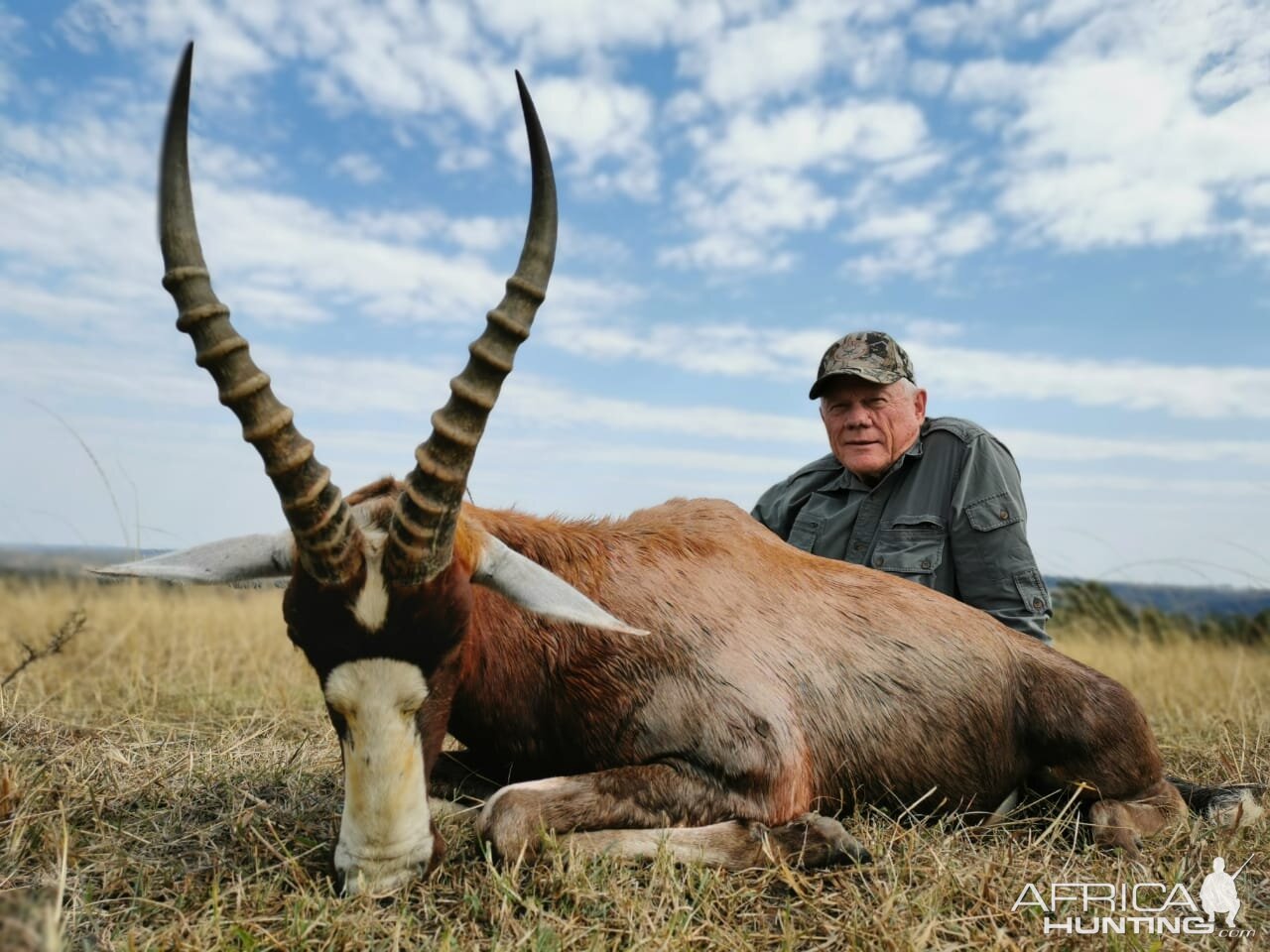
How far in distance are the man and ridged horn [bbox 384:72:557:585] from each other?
3.41 meters

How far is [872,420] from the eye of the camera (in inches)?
262

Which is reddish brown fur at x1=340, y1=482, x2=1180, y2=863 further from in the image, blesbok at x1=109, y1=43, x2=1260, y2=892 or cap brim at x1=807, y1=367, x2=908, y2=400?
cap brim at x1=807, y1=367, x2=908, y2=400

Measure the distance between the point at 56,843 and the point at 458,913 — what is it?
1.67 meters

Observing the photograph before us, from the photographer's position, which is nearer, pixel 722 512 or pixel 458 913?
pixel 458 913

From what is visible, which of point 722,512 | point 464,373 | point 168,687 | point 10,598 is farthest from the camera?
point 10,598

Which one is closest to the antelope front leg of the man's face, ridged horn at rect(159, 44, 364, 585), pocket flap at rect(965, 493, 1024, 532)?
ridged horn at rect(159, 44, 364, 585)

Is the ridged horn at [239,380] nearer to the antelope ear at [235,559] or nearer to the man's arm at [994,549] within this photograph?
the antelope ear at [235,559]

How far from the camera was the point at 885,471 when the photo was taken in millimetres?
6793

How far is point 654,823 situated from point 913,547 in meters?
3.17

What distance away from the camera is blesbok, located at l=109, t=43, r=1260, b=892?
328cm

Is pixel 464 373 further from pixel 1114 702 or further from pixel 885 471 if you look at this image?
pixel 885 471

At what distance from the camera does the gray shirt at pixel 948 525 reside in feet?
19.9

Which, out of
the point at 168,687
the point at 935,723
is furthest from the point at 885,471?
the point at 168,687

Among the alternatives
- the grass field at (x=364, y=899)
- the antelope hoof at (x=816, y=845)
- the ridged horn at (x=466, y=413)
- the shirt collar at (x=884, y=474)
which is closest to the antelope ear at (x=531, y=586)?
the ridged horn at (x=466, y=413)
